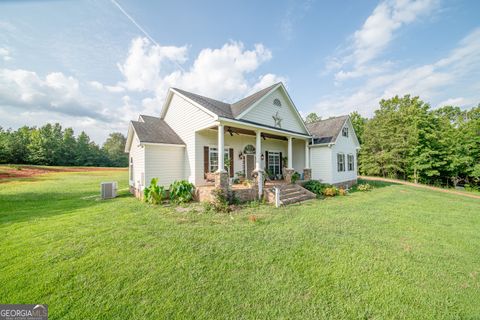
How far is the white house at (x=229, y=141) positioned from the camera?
31.5 feet

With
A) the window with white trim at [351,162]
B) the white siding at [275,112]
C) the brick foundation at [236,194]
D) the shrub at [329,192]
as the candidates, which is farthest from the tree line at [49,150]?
the window with white trim at [351,162]

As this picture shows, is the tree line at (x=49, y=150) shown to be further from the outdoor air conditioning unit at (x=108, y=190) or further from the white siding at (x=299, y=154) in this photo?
the white siding at (x=299, y=154)

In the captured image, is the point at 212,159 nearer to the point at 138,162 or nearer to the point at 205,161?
the point at 205,161

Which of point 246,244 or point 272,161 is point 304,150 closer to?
point 272,161

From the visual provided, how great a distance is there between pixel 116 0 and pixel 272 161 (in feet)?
40.3

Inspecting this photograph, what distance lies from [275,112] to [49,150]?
4942cm

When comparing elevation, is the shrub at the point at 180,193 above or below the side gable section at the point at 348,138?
below

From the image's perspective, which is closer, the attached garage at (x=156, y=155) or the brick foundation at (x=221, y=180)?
the brick foundation at (x=221, y=180)

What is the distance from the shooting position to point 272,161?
14125 mm

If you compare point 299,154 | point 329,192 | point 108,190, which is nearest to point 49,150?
point 108,190

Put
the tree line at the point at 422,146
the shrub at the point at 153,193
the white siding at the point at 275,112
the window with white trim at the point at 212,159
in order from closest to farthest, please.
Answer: the shrub at the point at 153,193
the window with white trim at the point at 212,159
the white siding at the point at 275,112
the tree line at the point at 422,146

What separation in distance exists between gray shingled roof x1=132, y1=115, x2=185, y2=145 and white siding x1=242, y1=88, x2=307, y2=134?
4.52 meters

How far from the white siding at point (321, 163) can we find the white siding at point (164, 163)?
10059 mm

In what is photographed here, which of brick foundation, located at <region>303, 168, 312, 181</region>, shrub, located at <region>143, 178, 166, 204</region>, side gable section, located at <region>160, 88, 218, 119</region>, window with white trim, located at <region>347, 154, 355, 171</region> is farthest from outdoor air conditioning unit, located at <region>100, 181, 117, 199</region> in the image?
window with white trim, located at <region>347, 154, 355, 171</region>
